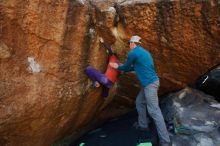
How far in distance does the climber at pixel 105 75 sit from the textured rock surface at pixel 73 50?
0.38 feet

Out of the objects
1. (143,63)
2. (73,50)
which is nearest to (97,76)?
(73,50)

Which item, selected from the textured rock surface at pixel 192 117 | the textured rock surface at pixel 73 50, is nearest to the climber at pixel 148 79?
the textured rock surface at pixel 192 117

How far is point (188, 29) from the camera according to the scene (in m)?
6.11

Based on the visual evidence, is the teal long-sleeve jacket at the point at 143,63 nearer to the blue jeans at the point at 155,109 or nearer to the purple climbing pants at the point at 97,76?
the blue jeans at the point at 155,109

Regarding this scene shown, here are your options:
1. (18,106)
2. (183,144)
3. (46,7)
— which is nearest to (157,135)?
(183,144)

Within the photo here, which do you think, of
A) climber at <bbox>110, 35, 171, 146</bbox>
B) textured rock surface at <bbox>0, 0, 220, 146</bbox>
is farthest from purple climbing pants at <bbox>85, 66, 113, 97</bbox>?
climber at <bbox>110, 35, 171, 146</bbox>

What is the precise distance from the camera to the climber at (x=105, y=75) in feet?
20.5

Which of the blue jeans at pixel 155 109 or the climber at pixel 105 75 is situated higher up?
the climber at pixel 105 75

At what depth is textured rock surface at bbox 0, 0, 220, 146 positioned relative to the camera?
17.4ft

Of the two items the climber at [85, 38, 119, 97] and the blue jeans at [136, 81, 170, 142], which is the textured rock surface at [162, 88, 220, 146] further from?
the climber at [85, 38, 119, 97]

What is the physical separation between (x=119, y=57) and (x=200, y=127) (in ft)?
6.28

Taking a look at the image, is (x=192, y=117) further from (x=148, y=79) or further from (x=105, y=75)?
(x=105, y=75)

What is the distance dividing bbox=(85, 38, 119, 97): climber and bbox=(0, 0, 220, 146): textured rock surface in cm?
12

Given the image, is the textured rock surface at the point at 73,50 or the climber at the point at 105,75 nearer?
the textured rock surface at the point at 73,50
